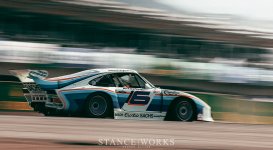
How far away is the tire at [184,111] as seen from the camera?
11.8 meters

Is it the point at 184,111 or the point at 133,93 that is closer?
the point at 133,93

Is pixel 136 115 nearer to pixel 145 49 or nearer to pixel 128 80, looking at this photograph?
pixel 128 80

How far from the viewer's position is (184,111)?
11.9 metres

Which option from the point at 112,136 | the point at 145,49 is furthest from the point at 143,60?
the point at 112,136

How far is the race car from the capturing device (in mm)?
11023

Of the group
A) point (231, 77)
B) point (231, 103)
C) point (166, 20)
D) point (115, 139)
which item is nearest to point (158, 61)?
point (231, 77)

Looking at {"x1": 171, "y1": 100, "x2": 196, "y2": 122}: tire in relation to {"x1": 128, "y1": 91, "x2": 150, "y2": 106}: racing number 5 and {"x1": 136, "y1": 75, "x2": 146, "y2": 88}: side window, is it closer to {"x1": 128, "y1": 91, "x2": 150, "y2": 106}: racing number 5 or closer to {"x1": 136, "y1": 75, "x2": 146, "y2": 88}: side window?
{"x1": 128, "y1": 91, "x2": 150, "y2": 106}: racing number 5

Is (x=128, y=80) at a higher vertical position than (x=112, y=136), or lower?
higher

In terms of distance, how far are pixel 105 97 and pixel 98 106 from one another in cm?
24

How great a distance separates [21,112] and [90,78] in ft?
10.7

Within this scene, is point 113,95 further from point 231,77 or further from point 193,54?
point 193,54

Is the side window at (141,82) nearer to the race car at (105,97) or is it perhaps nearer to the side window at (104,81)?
the race car at (105,97)

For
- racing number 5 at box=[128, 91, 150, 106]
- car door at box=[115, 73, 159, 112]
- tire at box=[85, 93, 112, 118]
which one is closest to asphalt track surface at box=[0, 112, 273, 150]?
tire at box=[85, 93, 112, 118]

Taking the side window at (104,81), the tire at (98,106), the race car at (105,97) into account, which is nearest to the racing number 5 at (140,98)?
the race car at (105,97)
